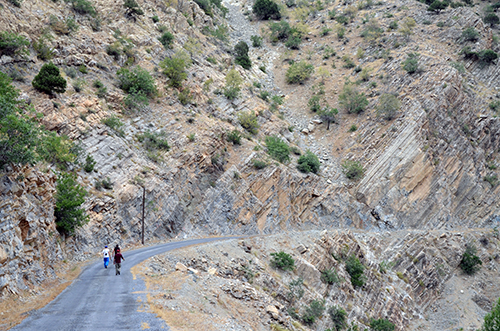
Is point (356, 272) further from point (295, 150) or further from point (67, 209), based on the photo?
point (67, 209)

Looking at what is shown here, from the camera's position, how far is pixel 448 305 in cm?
3219

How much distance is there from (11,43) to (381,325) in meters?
36.6

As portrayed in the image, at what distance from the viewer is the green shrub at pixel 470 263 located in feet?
114

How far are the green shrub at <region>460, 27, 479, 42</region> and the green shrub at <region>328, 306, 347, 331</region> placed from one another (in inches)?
1976

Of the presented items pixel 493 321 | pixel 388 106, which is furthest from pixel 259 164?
pixel 493 321

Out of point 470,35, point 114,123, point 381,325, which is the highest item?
point 470,35

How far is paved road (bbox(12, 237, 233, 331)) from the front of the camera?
9578 mm

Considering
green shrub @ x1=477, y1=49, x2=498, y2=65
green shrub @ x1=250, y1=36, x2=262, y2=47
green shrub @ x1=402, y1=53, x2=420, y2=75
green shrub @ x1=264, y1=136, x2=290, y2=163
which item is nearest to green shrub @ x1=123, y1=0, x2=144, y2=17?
green shrub @ x1=264, y1=136, x2=290, y2=163

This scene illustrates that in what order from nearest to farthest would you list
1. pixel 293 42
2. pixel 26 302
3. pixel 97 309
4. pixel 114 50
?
pixel 97 309 → pixel 26 302 → pixel 114 50 → pixel 293 42

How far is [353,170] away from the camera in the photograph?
40906mm

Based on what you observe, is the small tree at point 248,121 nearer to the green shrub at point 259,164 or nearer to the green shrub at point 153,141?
the green shrub at point 259,164

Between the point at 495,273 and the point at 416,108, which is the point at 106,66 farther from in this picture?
the point at 495,273

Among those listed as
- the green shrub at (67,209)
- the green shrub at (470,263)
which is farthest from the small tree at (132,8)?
the green shrub at (470,263)

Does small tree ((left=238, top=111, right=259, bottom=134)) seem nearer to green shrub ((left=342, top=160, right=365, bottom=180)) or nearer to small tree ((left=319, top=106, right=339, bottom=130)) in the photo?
small tree ((left=319, top=106, right=339, bottom=130))
